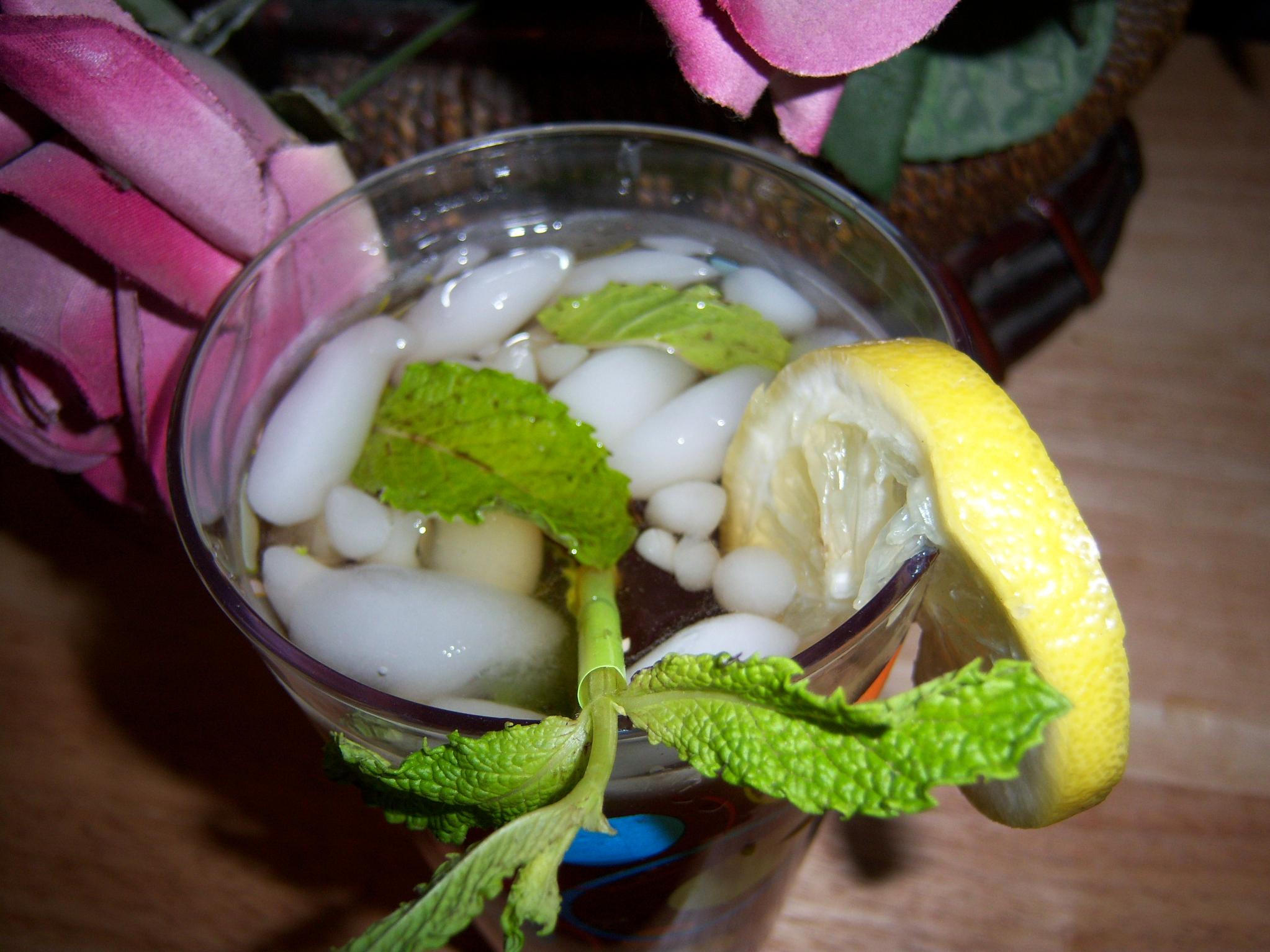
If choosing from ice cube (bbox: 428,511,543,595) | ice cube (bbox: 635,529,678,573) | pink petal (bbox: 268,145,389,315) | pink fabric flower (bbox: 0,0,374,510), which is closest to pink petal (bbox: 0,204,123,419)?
pink fabric flower (bbox: 0,0,374,510)

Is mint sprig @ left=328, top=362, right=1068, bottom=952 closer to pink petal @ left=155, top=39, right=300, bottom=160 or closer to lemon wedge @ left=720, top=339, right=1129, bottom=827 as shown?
lemon wedge @ left=720, top=339, right=1129, bottom=827

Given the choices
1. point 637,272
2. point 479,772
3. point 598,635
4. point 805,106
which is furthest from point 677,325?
point 479,772

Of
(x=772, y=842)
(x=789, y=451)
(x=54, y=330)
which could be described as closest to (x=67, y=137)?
(x=54, y=330)

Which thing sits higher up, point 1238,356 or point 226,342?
point 226,342

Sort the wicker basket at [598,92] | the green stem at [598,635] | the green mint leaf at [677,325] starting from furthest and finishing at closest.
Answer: the wicker basket at [598,92]
the green mint leaf at [677,325]
the green stem at [598,635]

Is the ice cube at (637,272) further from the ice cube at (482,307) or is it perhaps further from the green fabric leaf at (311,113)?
the green fabric leaf at (311,113)

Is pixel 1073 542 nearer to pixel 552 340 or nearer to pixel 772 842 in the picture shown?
pixel 772 842

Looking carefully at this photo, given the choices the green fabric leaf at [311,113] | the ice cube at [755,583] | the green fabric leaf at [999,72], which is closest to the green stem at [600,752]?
the ice cube at [755,583]

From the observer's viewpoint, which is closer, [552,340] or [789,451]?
[789,451]
